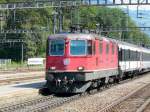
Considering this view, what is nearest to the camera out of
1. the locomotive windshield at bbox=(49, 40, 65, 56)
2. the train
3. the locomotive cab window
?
the train

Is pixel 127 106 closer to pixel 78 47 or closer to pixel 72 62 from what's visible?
pixel 72 62

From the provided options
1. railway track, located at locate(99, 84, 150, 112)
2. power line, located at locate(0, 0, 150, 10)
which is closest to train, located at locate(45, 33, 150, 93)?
railway track, located at locate(99, 84, 150, 112)

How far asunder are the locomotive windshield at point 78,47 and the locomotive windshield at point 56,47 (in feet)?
1.40

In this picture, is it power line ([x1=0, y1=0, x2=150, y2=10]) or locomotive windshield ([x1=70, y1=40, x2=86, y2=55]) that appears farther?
power line ([x1=0, y1=0, x2=150, y2=10])

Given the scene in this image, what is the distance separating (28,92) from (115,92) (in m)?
5.47

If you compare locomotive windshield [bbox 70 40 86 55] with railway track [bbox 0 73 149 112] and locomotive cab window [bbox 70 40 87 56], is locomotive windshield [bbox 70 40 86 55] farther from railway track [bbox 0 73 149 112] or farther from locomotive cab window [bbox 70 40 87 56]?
railway track [bbox 0 73 149 112]

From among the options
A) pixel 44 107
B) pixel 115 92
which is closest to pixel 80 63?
pixel 115 92

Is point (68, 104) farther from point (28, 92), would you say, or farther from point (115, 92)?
point (115, 92)

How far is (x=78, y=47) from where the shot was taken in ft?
78.6

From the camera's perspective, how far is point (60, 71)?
931 inches

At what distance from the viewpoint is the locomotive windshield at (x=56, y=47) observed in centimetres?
2403

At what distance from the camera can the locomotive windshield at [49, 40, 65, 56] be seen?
24.0m

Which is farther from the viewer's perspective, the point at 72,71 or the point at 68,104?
the point at 72,71

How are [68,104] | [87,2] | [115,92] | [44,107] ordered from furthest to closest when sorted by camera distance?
[87,2], [115,92], [68,104], [44,107]
